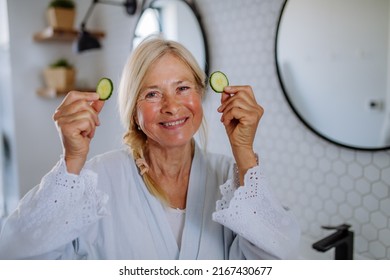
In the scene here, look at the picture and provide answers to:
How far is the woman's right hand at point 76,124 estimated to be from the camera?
48 centimetres

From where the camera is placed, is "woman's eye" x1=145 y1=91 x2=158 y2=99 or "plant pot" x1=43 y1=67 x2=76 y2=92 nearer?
"woman's eye" x1=145 y1=91 x2=158 y2=99

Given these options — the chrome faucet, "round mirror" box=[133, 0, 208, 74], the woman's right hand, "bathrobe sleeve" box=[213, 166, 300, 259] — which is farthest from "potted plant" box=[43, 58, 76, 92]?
the chrome faucet

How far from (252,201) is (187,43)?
1.61 ft

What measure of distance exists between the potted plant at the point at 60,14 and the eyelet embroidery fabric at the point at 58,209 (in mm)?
649

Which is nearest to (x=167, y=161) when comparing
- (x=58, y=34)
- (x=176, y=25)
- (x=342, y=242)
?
(x=342, y=242)

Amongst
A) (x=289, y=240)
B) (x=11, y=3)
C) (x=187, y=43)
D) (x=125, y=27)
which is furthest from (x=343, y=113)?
(x=11, y=3)

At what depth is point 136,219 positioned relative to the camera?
594mm

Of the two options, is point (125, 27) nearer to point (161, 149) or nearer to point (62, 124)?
point (161, 149)

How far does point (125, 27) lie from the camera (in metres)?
1.08

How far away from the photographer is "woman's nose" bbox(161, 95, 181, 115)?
1.88 feet

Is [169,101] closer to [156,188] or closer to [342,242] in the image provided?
[156,188]

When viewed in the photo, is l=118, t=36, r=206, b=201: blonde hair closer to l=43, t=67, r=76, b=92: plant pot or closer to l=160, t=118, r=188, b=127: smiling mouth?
l=160, t=118, r=188, b=127: smiling mouth

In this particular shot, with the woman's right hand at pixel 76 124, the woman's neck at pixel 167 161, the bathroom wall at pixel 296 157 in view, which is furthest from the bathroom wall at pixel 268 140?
the woman's right hand at pixel 76 124

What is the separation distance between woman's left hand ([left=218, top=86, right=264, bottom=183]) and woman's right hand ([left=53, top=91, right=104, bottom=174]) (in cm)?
19
